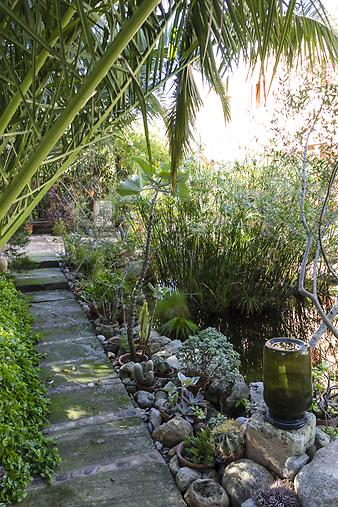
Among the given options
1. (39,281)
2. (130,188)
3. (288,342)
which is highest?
(130,188)

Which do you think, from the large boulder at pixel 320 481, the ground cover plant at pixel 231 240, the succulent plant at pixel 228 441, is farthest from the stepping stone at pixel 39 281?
the large boulder at pixel 320 481

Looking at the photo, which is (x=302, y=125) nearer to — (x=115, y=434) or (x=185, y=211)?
(x=185, y=211)

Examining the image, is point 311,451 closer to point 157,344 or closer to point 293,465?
point 293,465

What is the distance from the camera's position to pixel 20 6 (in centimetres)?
137

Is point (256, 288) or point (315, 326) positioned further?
point (256, 288)

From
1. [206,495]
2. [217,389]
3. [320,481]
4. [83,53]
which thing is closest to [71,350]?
[217,389]

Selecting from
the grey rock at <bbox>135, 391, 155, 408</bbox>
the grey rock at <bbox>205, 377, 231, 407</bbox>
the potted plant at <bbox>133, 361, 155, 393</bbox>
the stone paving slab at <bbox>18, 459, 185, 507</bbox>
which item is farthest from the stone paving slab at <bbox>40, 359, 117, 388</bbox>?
the stone paving slab at <bbox>18, 459, 185, 507</bbox>

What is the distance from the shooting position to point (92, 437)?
228 cm

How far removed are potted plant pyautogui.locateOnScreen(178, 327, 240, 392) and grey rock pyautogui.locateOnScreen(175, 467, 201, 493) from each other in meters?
0.74

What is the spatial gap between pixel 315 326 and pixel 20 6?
391 cm

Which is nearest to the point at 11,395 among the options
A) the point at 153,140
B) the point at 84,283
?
the point at 84,283

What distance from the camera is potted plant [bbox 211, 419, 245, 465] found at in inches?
80.7

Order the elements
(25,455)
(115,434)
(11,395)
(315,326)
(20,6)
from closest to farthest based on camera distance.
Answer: (20,6) → (25,455) → (11,395) → (115,434) → (315,326)

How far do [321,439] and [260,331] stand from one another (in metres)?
2.34
